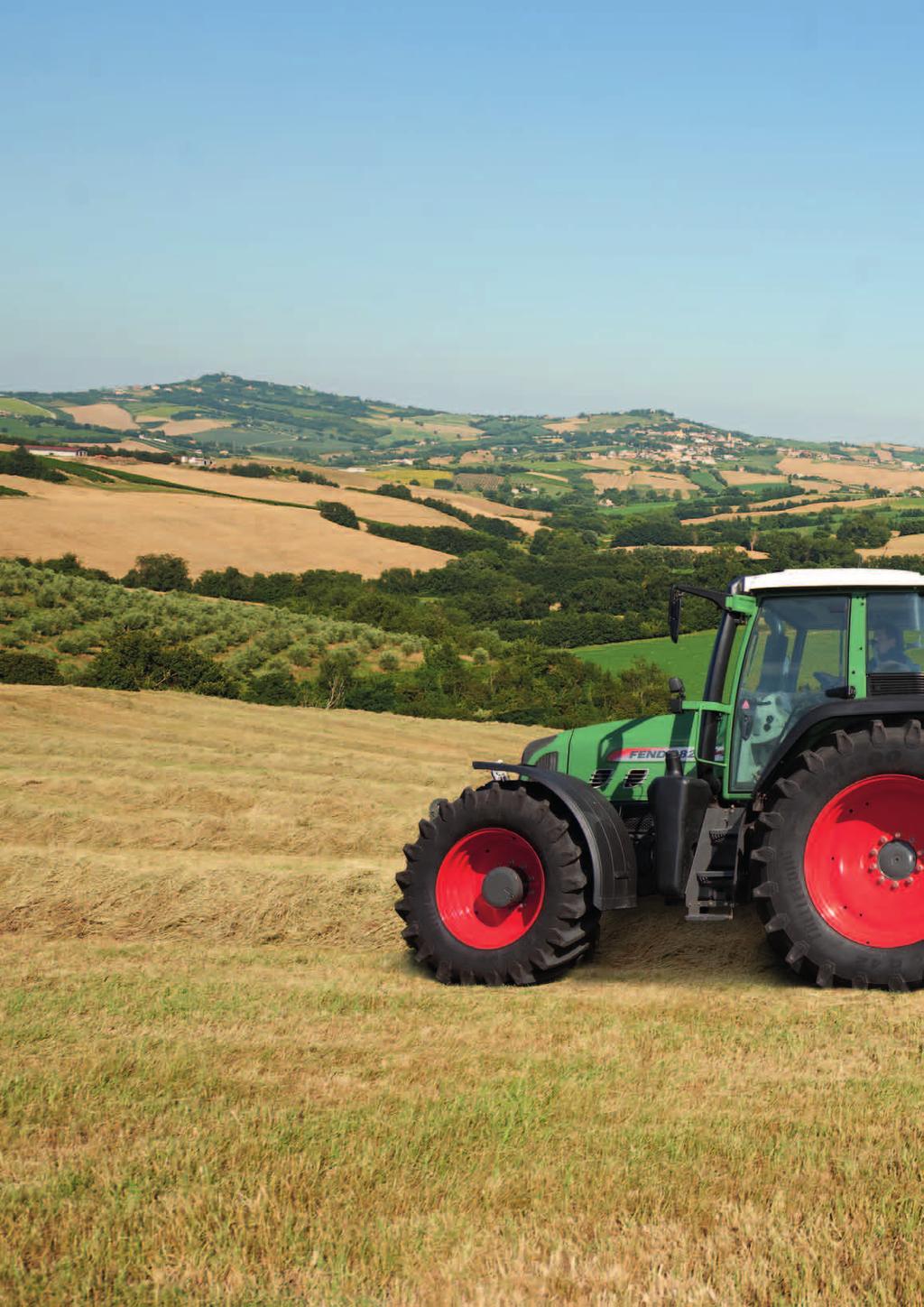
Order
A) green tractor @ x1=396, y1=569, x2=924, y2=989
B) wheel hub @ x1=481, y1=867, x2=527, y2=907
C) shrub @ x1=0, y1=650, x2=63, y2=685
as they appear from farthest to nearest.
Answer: shrub @ x1=0, y1=650, x2=63, y2=685
wheel hub @ x1=481, y1=867, x2=527, y2=907
green tractor @ x1=396, y1=569, x2=924, y2=989

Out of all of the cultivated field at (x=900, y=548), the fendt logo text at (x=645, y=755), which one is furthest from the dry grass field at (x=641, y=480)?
the fendt logo text at (x=645, y=755)

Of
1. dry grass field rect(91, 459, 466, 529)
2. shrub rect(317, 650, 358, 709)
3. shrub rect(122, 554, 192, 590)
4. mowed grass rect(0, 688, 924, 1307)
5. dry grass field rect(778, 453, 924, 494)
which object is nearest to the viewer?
mowed grass rect(0, 688, 924, 1307)

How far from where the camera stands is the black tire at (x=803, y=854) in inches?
259

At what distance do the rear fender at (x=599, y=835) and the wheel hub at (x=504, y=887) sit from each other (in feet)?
1.57

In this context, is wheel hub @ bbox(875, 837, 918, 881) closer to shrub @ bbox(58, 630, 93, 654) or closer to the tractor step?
the tractor step

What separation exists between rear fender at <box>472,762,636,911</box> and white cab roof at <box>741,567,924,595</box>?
65.0 inches

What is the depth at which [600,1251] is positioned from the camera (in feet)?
13.1

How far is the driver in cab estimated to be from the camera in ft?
23.7

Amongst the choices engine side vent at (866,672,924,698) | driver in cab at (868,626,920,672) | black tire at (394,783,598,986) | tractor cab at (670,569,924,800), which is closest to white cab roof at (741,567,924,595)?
tractor cab at (670,569,924,800)

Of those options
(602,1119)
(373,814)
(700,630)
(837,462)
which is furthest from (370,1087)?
(837,462)

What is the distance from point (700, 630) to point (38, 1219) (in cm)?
896

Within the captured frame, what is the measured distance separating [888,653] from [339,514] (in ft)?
270

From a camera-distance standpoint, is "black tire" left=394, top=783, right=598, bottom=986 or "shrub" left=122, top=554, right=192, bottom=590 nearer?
"black tire" left=394, top=783, right=598, bottom=986

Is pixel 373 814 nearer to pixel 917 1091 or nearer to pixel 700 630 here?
pixel 700 630
